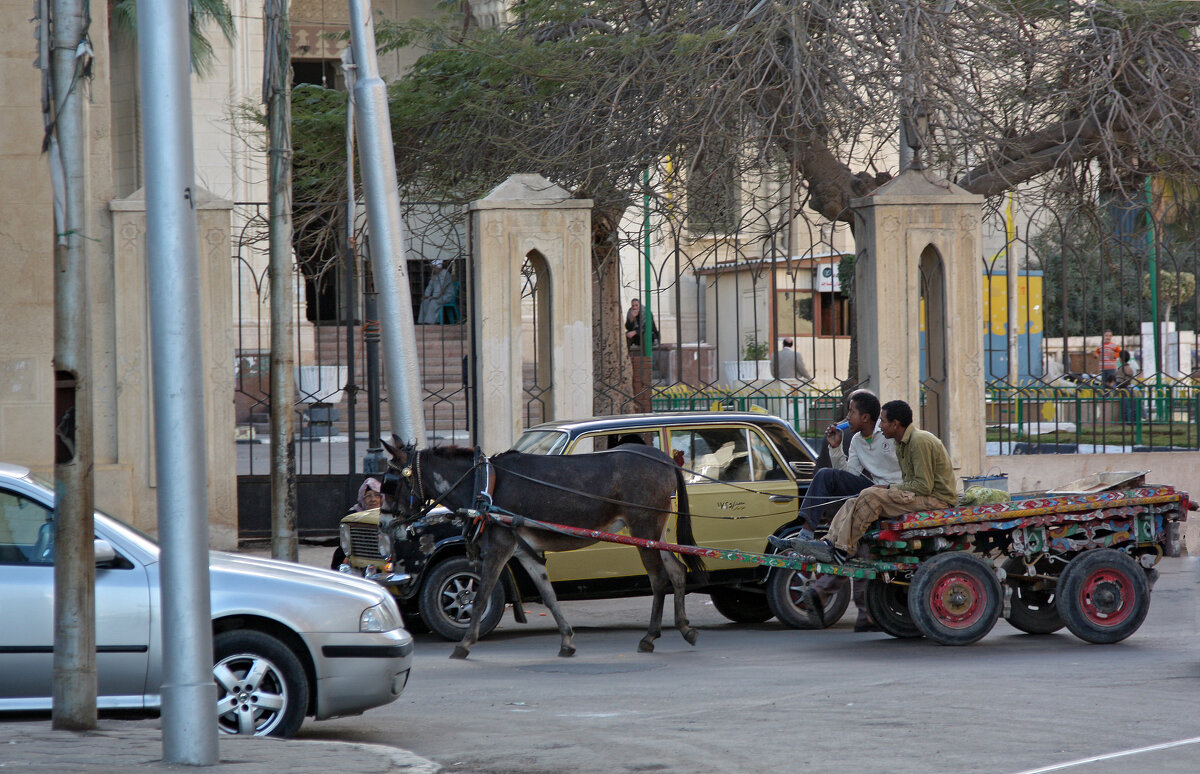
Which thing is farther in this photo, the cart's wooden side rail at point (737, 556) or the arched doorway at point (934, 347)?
the arched doorway at point (934, 347)

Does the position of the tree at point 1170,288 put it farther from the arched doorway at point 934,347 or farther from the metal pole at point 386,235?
the metal pole at point 386,235

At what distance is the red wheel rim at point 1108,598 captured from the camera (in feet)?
31.5

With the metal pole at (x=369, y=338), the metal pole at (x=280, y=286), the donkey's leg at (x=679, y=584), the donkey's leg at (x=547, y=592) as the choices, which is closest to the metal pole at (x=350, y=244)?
the metal pole at (x=369, y=338)

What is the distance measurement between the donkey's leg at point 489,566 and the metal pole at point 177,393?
4.21 m

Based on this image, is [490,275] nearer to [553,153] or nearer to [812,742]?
[553,153]

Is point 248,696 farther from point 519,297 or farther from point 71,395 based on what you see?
point 519,297

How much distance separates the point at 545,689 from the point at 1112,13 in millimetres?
10912

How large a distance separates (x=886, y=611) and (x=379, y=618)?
185 inches

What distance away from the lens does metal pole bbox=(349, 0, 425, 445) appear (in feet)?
37.3

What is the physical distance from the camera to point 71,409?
19.7 feet

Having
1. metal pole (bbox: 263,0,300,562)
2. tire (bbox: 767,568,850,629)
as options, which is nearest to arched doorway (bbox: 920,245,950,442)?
tire (bbox: 767,568,850,629)

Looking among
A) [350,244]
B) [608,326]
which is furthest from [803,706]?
[608,326]

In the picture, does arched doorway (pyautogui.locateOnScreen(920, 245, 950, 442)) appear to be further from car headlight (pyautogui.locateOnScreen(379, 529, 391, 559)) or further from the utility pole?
the utility pole

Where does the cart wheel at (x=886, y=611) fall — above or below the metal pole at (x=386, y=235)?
below
